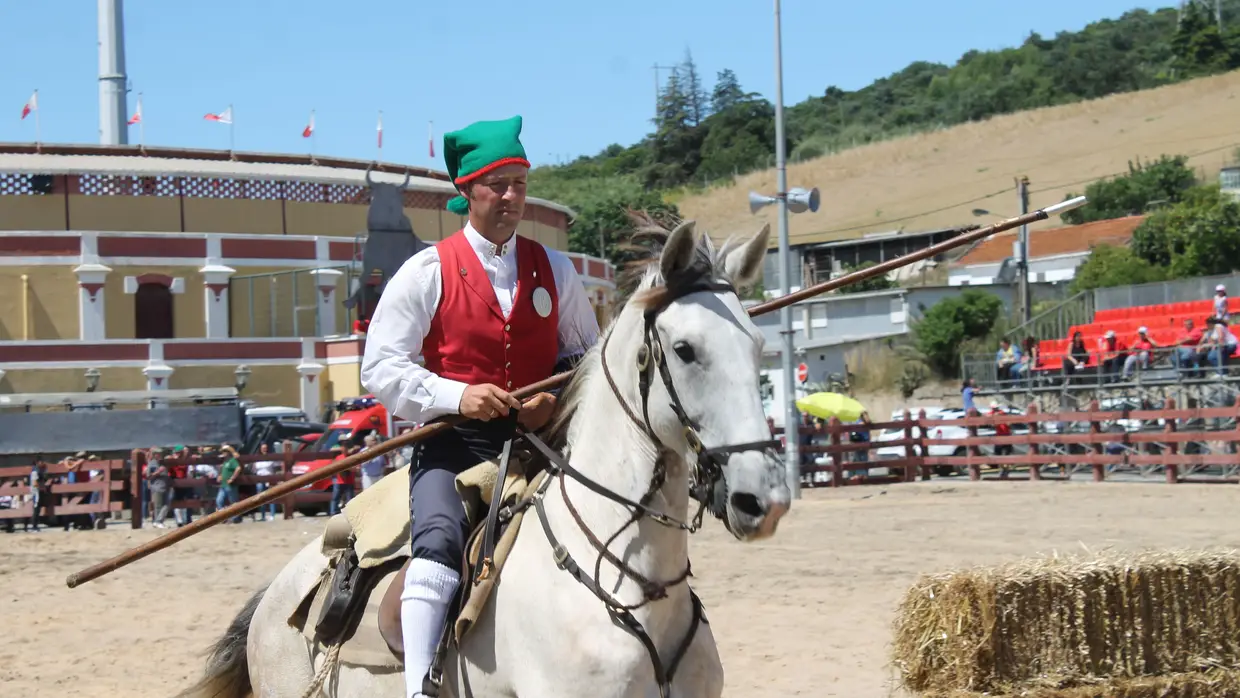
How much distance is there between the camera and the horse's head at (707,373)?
352 centimetres

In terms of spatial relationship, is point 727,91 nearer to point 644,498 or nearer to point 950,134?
point 950,134

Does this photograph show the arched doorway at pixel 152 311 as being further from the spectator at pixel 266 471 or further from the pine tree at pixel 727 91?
the pine tree at pixel 727 91

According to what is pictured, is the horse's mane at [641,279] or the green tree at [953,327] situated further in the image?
the green tree at [953,327]

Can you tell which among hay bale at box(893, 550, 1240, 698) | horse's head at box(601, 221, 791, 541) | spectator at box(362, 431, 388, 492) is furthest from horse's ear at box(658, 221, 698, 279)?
spectator at box(362, 431, 388, 492)

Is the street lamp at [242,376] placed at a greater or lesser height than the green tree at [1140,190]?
lesser

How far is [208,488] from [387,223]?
7.06 m

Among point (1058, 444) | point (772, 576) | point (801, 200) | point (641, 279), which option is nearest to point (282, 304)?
point (801, 200)

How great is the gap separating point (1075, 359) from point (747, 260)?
2608 centimetres

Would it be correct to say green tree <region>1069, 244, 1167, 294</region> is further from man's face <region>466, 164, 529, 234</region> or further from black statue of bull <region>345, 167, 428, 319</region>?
man's face <region>466, 164, 529, 234</region>

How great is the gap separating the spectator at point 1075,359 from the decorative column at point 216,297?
25563 mm

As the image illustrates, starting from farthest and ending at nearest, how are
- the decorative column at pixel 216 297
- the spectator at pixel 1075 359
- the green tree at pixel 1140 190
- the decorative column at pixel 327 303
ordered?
the green tree at pixel 1140 190 → the decorative column at pixel 327 303 → the decorative column at pixel 216 297 → the spectator at pixel 1075 359

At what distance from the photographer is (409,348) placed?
4.46 meters

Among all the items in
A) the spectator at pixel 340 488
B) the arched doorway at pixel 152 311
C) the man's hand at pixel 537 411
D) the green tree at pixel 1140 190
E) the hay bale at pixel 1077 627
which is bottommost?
the spectator at pixel 340 488

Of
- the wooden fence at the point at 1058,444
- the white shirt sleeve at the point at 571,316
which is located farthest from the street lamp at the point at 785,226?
the white shirt sleeve at the point at 571,316
